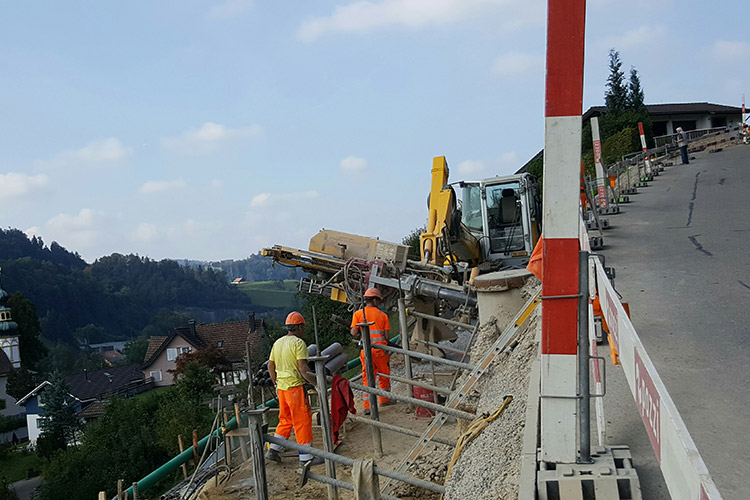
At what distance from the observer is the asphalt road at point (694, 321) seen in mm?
4047

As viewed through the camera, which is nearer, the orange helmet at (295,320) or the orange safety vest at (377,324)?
the orange helmet at (295,320)

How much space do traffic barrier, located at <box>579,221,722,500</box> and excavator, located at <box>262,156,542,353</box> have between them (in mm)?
9634

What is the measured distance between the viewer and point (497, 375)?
21.9 feet

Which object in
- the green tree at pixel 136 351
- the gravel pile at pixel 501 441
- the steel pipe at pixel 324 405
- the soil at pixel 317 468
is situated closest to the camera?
the gravel pile at pixel 501 441

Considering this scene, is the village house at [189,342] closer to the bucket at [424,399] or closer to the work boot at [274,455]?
the bucket at [424,399]

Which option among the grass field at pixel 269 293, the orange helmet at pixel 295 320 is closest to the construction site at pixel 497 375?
the orange helmet at pixel 295 320

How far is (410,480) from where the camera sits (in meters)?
5.46

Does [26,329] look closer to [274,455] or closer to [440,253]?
[440,253]

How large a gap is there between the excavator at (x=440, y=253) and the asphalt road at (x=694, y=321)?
2.13m

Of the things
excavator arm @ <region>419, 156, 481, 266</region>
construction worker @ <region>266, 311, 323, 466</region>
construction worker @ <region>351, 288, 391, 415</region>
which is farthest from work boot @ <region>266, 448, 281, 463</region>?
excavator arm @ <region>419, 156, 481, 266</region>

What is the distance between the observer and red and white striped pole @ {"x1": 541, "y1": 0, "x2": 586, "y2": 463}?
10.0 ft

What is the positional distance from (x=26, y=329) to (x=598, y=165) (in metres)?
88.7

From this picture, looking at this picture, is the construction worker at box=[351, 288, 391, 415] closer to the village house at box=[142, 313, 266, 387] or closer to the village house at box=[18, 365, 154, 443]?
the village house at box=[142, 313, 266, 387]

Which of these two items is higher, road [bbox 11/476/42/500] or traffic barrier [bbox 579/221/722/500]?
traffic barrier [bbox 579/221/722/500]
